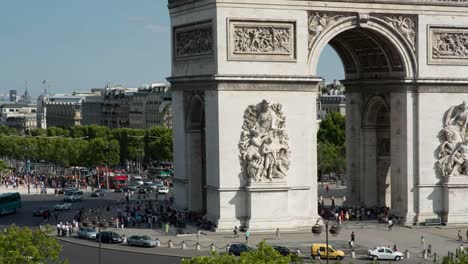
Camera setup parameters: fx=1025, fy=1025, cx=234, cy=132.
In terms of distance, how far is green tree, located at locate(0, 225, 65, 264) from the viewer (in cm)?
3181

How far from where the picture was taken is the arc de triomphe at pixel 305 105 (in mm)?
47500

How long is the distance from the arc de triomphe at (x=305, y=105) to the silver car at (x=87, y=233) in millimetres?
5213

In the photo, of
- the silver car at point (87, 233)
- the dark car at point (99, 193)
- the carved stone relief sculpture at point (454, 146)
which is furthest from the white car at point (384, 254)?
the dark car at point (99, 193)

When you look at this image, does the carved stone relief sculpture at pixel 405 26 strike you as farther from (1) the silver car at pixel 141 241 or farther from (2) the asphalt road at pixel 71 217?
(2) the asphalt road at pixel 71 217

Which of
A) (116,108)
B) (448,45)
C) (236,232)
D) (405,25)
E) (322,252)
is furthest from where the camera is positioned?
(116,108)

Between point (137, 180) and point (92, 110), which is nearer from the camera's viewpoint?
point (137, 180)

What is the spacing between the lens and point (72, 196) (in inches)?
2945

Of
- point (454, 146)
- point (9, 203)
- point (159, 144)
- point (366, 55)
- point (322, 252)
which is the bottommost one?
point (322, 252)

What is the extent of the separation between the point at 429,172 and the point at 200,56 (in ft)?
41.8

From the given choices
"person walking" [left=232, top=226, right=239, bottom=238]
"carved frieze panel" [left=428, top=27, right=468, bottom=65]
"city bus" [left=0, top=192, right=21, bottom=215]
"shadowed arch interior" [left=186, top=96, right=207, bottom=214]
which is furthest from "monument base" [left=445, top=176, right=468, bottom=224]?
"city bus" [left=0, top=192, right=21, bottom=215]

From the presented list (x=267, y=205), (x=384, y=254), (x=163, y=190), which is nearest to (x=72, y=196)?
(x=163, y=190)

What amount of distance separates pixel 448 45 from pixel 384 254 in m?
13.5

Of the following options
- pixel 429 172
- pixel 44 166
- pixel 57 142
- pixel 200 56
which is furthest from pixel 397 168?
pixel 44 166

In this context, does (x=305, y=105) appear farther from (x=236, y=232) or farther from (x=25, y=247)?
(x=25, y=247)
